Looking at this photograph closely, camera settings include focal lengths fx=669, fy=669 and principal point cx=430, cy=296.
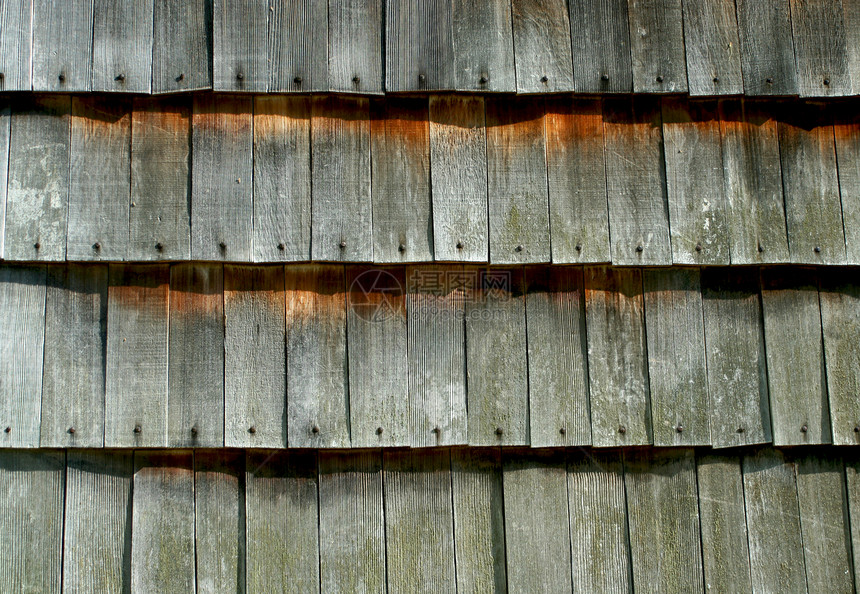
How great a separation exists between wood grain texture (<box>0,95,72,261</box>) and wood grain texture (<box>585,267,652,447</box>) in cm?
179

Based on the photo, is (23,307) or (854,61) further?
(854,61)

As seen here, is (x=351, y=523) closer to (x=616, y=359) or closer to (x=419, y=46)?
(x=616, y=359)

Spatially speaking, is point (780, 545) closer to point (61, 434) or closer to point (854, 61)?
point (854, 61)

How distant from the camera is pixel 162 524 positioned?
2.19m

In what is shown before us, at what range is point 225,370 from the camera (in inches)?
86.2

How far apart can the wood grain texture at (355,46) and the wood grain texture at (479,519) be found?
4.23ft

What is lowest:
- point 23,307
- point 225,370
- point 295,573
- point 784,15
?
point 295,573

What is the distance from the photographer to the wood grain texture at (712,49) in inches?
91.7

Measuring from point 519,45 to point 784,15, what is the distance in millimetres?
973

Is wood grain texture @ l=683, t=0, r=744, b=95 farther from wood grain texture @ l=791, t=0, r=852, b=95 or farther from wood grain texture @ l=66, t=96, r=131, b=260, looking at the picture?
wood grain texture @ l=66, t=96, r=131, b=260

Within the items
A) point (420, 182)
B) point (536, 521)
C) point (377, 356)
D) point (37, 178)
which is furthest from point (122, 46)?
point (536, 521)

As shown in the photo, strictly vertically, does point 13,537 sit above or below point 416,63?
below

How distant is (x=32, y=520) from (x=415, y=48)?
2.01m

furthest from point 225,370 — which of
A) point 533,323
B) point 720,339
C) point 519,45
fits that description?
point 720,339
